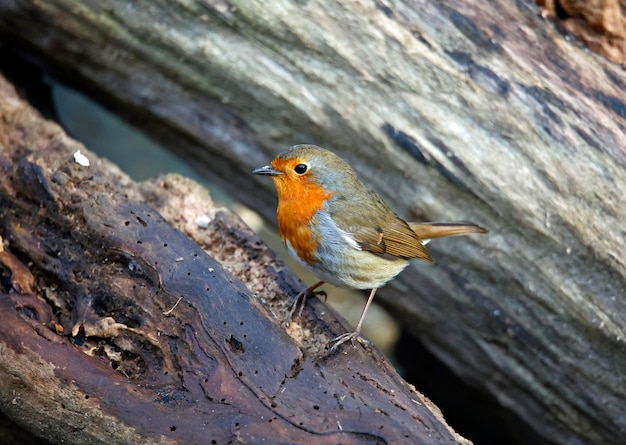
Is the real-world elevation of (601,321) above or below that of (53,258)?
above

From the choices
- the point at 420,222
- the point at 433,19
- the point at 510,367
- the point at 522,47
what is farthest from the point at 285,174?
the point at 510,367

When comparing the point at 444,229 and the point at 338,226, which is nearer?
the point at 338,226

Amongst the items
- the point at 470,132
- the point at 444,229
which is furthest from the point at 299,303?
the point at 470,132

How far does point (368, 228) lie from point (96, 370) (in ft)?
5.02

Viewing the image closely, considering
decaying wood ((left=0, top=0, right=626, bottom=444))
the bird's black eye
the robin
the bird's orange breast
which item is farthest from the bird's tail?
the bird's black eye

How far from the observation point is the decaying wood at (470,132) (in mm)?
3537

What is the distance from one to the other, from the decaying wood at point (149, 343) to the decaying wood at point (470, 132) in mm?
1075

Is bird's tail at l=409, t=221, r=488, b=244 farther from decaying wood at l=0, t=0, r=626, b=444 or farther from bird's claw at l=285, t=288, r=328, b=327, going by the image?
bird's claw at l=285, t=288, r=328, b=327

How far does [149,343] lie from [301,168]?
1.21 m

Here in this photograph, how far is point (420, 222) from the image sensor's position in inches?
152

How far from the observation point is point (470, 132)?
3639 millimetres

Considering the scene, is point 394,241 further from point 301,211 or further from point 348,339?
point 348,339

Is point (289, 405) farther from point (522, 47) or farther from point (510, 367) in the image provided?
point (522, 47)

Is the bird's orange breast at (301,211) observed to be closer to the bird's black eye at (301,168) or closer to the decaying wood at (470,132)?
the bird's black eye at (301,168)
